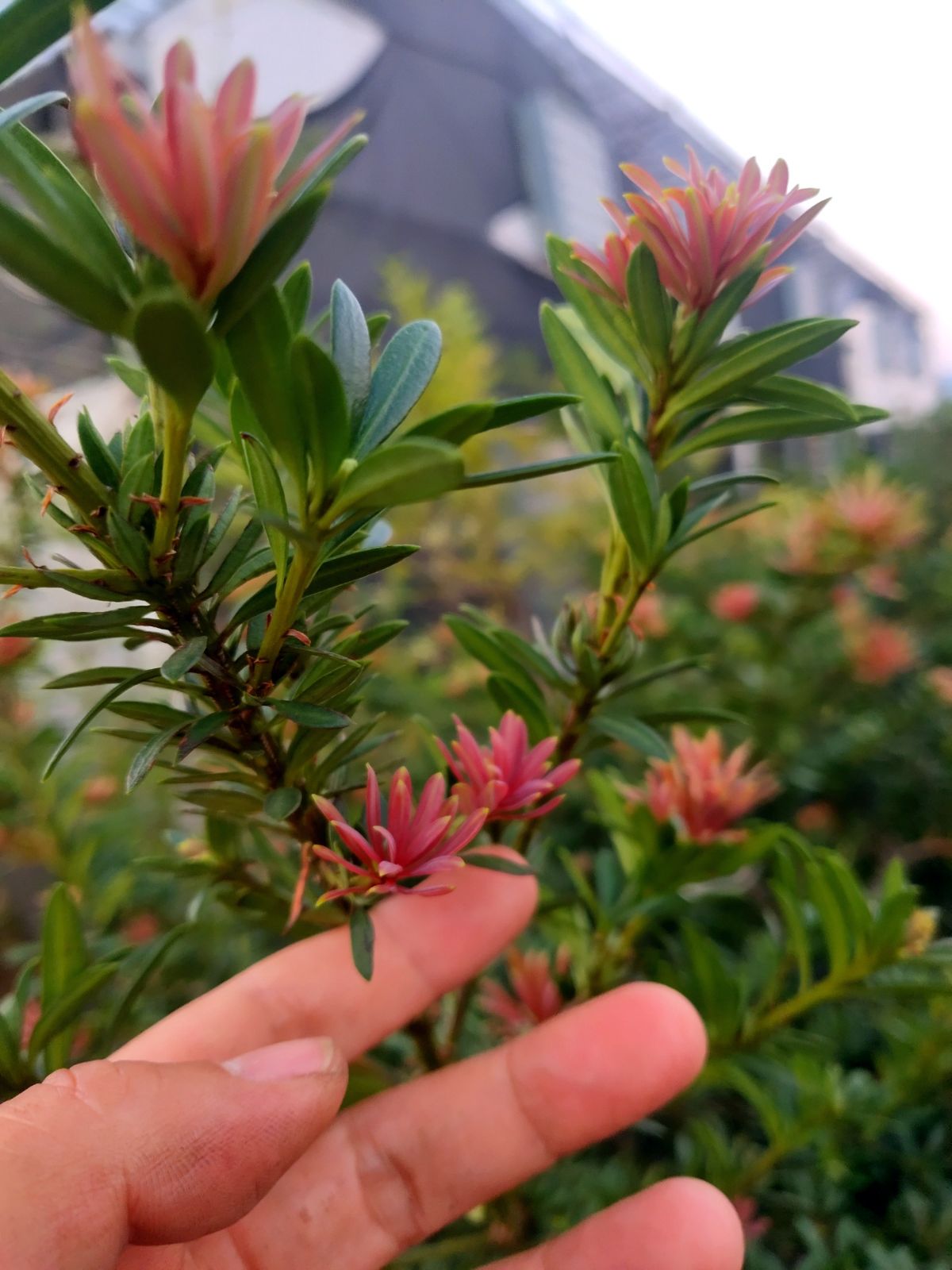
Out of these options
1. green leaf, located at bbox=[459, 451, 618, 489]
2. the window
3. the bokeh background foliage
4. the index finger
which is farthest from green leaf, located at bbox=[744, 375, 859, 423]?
the window

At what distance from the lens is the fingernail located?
43 cm

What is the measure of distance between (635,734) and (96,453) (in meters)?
0.28

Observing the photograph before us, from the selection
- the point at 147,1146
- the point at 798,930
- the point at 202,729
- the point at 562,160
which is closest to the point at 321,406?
the point at 202,729

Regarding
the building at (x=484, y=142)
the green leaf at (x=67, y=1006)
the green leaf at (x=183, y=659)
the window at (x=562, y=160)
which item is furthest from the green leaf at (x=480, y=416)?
→ the window at (x=562, y=160)

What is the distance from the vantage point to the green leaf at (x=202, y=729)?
11.4 inches

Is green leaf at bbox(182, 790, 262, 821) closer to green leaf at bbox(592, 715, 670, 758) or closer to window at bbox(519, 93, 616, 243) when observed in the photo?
green leaf at bbox(592, 715, 670, 758)

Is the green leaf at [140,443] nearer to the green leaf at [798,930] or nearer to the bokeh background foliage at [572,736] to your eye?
the bokeh background foliage at [572,736]

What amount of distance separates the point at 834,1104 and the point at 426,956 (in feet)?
1.00

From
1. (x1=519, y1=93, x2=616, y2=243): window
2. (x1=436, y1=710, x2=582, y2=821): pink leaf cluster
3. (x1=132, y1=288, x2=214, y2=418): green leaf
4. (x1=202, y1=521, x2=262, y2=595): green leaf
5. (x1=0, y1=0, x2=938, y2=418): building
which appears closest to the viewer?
(x1=132, y1=288, x2=214, y2=418): green leaf

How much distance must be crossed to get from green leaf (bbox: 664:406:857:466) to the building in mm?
1274

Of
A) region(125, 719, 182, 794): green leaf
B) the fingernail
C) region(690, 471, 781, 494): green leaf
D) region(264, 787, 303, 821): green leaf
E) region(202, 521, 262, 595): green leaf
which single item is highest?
region(202, 521, 262, 595): green leaf

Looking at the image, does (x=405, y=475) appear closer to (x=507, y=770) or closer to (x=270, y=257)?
(x=270, y=257)

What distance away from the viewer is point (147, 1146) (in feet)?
1.26

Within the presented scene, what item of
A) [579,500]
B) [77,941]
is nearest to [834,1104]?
[77,941]
